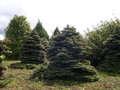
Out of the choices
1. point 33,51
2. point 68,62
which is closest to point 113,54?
point 68,62

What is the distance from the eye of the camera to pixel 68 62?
41.4ft

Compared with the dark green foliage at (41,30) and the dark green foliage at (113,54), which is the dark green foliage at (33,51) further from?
the dark green foliage at (41,30)

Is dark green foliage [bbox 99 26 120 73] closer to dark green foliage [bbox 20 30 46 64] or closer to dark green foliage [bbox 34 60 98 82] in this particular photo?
dark green foliage [bbox 34 60 98 82]

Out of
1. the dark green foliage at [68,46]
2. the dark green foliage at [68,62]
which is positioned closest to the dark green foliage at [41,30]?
the dark green foliage at [68,46]

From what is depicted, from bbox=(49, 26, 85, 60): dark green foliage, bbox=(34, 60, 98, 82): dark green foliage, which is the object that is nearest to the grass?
bbox=(34, 60, 98, 82): dark green foliage

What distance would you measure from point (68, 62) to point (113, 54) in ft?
16.2

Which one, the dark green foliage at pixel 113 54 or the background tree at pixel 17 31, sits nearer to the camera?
the dark green foliage at pixel 113 54

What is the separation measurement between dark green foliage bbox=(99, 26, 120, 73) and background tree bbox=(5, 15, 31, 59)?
16.6 metres

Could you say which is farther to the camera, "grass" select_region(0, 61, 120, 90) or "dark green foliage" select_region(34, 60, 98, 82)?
"dark green foliage" select_region(34, 60, 98, 82)

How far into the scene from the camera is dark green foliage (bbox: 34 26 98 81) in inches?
489

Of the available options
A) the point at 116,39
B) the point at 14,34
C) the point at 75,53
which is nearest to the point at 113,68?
the point at 116,39

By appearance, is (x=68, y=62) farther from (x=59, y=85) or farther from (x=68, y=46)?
(x=59, y=85)

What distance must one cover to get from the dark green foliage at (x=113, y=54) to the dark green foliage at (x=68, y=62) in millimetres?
3173

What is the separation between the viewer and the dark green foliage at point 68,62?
12.4 meters
